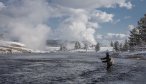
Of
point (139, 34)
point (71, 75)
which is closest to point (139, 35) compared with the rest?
point (139, 34)

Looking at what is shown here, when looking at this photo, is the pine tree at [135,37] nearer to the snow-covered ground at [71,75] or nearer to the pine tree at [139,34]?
the pine tree at [139,34]

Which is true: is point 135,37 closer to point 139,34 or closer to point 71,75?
point 139,34

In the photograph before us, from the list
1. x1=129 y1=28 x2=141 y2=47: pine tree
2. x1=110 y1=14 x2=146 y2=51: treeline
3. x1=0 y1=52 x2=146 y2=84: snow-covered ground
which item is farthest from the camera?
x1=129 y1=28 x2=141 y2=47: pine tree

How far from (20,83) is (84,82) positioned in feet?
26.7

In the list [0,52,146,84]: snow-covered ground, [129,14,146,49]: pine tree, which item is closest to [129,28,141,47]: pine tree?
[129,14,146,49]: pine tree

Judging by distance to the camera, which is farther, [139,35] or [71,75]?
[139,35]

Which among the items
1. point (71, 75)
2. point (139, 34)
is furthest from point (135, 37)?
point (71, 75)

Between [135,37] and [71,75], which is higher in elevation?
[135,37]

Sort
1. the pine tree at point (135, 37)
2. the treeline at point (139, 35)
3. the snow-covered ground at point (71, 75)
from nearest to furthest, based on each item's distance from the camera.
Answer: the snow-covered ground at point (71, 75)
the treeline at point (139, 35)
the pine tree at point (135, 37)

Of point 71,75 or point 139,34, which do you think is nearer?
point 71,75

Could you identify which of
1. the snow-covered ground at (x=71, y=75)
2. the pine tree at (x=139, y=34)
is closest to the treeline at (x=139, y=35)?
the pine tree at (x=139, y=34)

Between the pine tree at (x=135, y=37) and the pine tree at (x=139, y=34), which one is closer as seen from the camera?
the pine tree at (x=139, y=34)

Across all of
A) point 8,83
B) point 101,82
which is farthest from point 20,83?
point 101,82

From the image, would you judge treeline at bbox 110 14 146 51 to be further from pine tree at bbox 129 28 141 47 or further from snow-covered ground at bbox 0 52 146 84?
snow-covered ground at bbox 0 52 146 84
